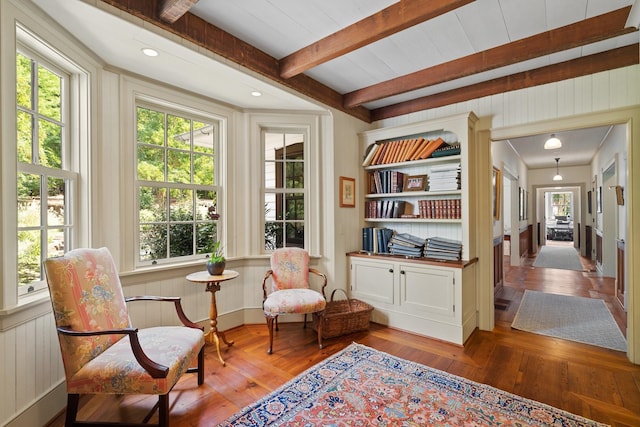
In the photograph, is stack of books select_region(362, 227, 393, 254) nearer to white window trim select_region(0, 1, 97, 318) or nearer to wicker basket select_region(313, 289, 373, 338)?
wicker basket select_region(313, 289, 373, 338)

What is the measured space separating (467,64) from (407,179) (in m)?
1.35

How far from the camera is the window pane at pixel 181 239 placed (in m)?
2.91

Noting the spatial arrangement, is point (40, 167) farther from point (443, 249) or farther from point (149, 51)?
point (443, 249)

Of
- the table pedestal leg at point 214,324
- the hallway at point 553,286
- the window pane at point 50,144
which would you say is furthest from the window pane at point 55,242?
the hallway at point 553,286

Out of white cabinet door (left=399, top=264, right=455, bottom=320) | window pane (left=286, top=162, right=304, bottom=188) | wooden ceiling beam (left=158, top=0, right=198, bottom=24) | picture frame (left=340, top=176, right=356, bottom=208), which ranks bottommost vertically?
white cabinet door (left=399, top=264, right=455, bottom=320)

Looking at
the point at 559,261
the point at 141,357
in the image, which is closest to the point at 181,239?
the point at 141,357

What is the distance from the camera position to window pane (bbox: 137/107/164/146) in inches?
106

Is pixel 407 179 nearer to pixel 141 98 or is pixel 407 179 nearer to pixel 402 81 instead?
pixel 402 81

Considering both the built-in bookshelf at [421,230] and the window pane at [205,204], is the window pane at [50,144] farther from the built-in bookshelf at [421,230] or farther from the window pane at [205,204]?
the built-in bookshelf at [421,230]

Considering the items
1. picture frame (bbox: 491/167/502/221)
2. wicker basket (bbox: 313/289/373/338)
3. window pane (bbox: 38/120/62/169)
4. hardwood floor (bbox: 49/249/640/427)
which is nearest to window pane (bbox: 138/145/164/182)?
window pane (bbox: 38/120/62/169)

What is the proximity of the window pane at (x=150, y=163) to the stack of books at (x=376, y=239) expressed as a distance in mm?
2357

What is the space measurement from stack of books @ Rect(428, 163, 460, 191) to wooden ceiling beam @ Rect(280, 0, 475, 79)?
65.1 inches

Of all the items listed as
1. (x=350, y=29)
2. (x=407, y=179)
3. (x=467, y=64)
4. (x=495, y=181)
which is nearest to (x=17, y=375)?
(x=350, y=29)

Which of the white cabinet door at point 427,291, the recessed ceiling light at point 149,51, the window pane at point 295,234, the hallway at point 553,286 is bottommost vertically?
the hallway at point 553,286
